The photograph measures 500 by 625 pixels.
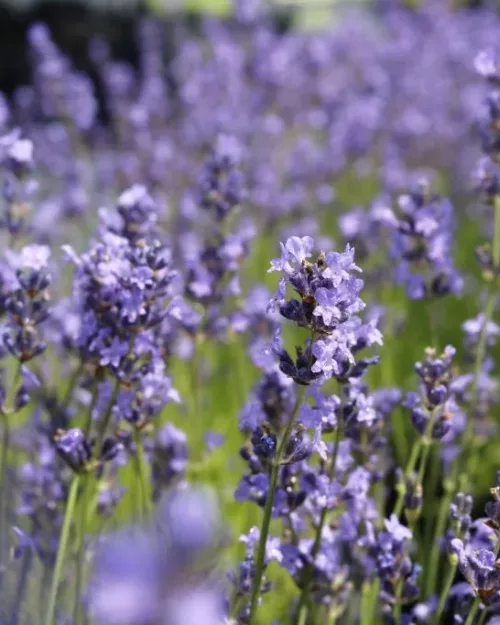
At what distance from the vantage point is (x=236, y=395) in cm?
311

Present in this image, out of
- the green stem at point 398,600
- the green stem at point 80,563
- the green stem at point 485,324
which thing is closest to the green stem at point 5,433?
the green stem at point 80,563

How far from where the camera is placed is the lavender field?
1.33 metres

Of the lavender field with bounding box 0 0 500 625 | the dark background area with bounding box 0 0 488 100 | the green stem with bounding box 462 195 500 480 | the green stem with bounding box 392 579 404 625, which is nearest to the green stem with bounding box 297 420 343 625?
the lavender field with bounding box 0 0 500 625

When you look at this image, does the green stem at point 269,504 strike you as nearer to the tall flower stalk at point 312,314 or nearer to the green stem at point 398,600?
the tall flower stalk at point 312,314

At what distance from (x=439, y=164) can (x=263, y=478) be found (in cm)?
435

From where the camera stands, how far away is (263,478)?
152 centimetres

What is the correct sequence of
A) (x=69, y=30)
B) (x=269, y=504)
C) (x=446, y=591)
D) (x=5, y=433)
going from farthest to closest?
1. (x=69, y=30)
2. (x=5, y=433)
3. (x=446, y=591)
4. (x=269, y=504)

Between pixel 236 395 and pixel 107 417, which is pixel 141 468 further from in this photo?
pixel 236 395

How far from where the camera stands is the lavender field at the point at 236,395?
1.33 metres

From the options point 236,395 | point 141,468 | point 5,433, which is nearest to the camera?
Result: point 5,433

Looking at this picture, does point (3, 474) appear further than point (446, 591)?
Yes

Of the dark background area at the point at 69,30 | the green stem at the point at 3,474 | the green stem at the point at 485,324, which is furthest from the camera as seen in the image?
the dark background area at the point at 69,30

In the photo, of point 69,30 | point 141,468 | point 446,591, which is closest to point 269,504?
point 446,591

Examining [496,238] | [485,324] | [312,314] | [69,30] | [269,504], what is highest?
[69,30]
